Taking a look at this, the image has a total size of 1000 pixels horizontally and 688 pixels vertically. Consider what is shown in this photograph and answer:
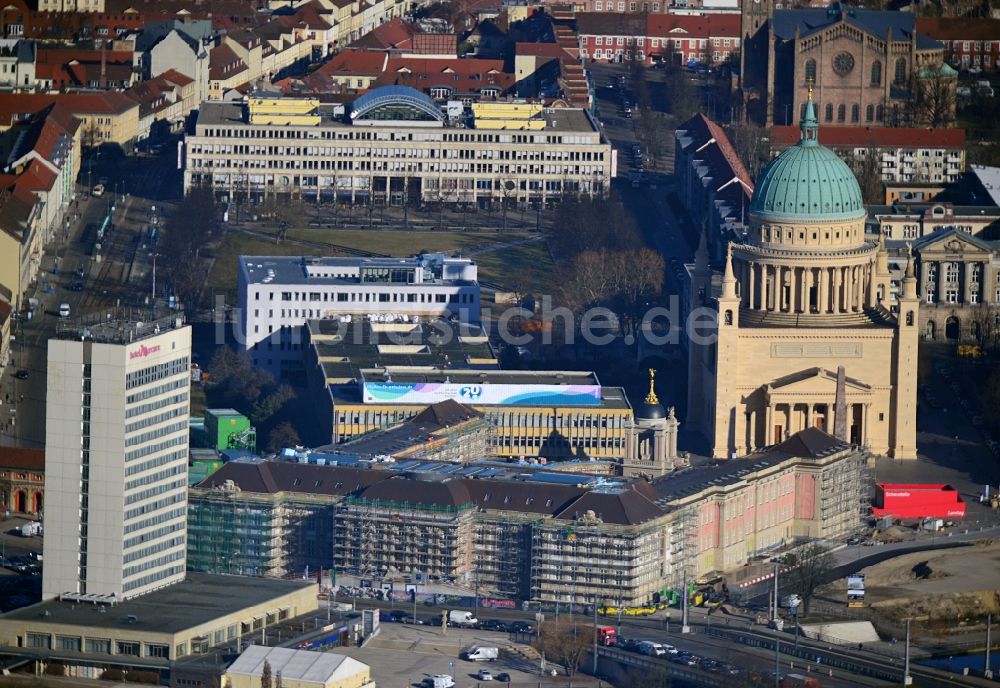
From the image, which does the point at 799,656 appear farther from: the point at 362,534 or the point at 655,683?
the point at 362,534

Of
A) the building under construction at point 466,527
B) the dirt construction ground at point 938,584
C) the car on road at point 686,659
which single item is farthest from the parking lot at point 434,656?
the dirt construction ground at point 938,584

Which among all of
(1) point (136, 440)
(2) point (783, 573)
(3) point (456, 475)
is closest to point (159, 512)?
(1) point (136, 440)

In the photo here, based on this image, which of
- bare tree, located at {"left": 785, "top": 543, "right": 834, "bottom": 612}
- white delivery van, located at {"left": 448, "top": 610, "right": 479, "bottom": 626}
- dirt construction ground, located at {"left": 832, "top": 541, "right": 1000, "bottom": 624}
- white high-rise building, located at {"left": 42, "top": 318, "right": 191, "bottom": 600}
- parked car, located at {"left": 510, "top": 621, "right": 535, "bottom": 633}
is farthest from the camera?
dirt construction ground, located at {"left": 832, "top": 541, "right": 1000, "bottom": 624}

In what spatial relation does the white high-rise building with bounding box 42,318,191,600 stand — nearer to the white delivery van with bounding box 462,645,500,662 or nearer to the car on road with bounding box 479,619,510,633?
the white delivery van with bounding box 462,645,500,662

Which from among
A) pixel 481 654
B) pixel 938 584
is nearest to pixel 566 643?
pixel 481 654

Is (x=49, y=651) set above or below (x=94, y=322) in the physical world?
below

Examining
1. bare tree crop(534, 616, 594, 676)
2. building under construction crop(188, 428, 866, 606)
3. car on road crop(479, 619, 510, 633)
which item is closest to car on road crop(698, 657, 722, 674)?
bare tree crop(534, 616, 594, 676)

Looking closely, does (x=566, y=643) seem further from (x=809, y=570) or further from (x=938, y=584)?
A: (x=938, y=584)
